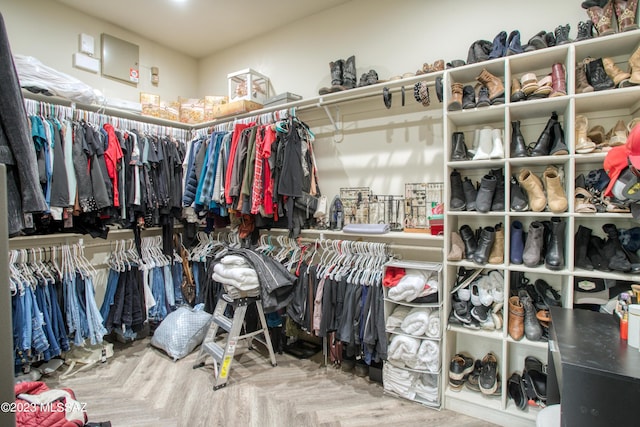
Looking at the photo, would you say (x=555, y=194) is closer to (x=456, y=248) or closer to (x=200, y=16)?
(x=456, y=248)

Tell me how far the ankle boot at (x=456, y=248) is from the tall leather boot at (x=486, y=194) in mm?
245

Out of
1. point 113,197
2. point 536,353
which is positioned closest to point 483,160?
point 536,353

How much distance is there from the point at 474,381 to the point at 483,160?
1423mm

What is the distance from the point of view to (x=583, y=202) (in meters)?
1.78

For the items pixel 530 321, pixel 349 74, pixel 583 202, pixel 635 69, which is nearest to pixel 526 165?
pixel 583 202

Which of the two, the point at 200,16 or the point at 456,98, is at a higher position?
the point at 200,16

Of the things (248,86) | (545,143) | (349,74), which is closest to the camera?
(545,143)

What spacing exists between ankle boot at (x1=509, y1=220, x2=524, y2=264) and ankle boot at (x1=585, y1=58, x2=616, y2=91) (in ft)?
2.85

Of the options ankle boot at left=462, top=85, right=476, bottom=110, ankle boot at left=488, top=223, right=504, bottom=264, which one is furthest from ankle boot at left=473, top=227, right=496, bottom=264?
ankle boot at left=462, top=85, right=476, bottom=110

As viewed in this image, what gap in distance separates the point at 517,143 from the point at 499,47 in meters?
0.60

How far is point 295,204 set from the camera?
8.65 ft

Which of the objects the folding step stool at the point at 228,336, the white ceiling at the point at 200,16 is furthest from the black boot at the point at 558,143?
the folding step stool at the point at 228,336

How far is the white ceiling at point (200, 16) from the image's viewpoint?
2.87 metres

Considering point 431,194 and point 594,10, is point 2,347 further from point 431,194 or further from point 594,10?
point 594,10
